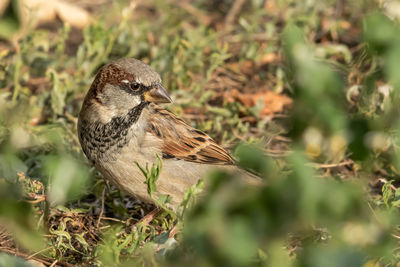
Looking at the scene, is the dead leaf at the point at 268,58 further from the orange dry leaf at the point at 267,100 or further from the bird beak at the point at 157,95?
the bird beak at the point at 157,95

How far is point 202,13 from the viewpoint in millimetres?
5492

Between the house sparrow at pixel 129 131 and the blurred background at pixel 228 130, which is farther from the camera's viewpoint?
the house sparrow at pixel 129 131

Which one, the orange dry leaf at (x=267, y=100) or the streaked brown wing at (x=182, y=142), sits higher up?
the streaked brown wing at (x=182, y=142)

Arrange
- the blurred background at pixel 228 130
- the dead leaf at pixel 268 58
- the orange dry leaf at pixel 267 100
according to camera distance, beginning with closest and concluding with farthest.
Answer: the blurred background at pixel 228 130 → the orange dry leaf at pixel 267 100 → the dead leaf at pixel 268 58

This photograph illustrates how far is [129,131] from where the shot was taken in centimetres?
295

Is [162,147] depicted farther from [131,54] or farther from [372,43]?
[372,43]

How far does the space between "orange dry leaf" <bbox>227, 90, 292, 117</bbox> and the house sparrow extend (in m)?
1.20

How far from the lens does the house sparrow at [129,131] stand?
289cm

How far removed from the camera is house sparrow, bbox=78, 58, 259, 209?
9.49 feet

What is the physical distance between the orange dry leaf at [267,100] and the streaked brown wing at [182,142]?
0.99 m

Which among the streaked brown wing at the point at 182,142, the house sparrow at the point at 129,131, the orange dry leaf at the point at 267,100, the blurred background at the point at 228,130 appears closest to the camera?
the blurred background at the point at 228,130

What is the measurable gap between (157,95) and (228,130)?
115 centimetres

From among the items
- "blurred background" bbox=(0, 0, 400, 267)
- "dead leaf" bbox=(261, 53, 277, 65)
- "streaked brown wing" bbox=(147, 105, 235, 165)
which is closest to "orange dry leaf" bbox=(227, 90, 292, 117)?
"blurred background" bbox=(0, 0, 400, 267)

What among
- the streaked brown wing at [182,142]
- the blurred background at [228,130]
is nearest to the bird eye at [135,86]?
the streaked brown wing at [182,142]
